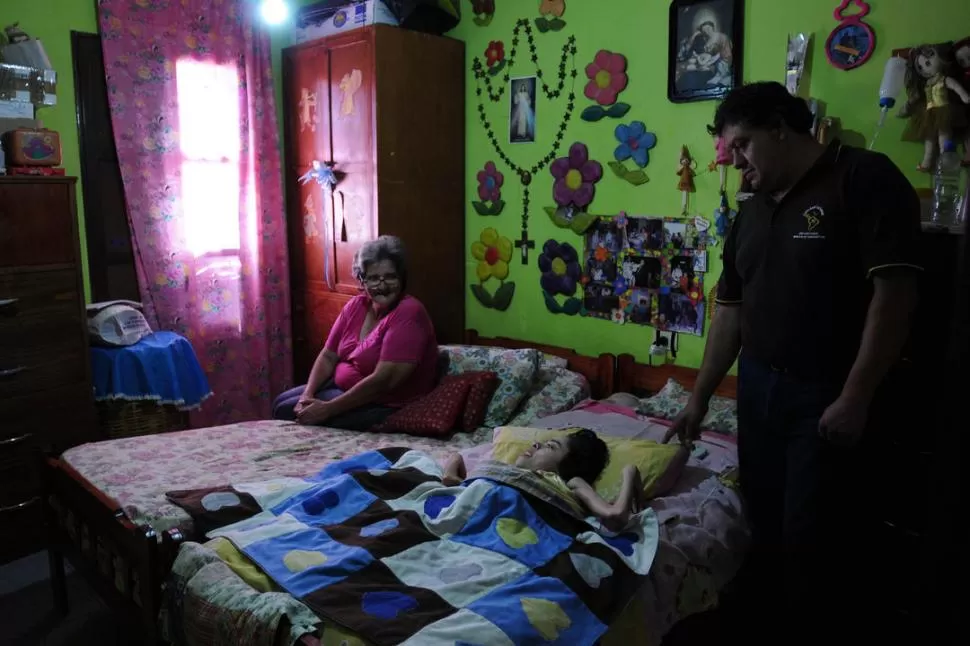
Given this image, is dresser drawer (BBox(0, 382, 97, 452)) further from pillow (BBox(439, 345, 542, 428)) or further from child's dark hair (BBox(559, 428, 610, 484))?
child's dark hair (BBox(559, 428, 610, 484))

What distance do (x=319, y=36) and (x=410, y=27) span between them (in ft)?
1.66

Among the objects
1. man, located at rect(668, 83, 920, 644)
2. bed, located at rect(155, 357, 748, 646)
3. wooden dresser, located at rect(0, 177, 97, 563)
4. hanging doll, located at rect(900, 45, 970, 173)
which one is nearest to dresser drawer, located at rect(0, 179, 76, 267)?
wooden dresser, located at rect(0, 177, 97, 563)

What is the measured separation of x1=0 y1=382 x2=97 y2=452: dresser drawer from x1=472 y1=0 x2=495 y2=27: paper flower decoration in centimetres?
244

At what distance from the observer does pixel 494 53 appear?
357 cm

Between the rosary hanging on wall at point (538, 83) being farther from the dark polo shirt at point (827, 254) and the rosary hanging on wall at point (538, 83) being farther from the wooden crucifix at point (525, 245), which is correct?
the dark polo shirt at point (827, 254)

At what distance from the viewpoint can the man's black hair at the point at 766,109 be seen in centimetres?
181

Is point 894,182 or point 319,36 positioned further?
point 319,36

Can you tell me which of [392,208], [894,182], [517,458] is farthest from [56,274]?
[894,182]

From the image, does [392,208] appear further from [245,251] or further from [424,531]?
[424,531]

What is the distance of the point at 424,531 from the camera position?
178cm

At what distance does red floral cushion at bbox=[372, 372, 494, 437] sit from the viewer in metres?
2.78

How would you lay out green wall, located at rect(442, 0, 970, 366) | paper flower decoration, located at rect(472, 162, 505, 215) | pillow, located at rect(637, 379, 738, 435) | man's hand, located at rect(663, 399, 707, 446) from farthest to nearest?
paper flower decoration, located at rect(472, 162, 505, 215) < pillow, located at rect(637, 379, 738, 435) < green wall, located at rect(442, 0, 970, 366) < man's hand, located at rect(663, 399, 707, 446)

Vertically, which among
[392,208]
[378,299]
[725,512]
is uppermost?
[392,208]

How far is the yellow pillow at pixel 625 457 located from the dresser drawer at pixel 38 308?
71.8 inches
